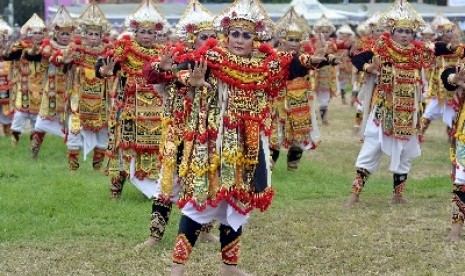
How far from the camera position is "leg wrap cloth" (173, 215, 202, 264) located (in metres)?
5.95

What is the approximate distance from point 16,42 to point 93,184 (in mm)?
3466

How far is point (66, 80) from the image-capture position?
11.4 meters

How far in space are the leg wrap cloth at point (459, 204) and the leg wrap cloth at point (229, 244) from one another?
2.16 metres

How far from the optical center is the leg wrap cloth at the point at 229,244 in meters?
6.20

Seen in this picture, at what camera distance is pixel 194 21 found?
24.0ft

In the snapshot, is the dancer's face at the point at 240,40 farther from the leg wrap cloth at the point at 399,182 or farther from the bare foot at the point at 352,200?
the leg wrap cloth at the point at 399,182

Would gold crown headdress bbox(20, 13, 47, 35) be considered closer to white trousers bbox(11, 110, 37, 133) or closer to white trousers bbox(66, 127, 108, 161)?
white trousers bbox(11, 110, 37, 133)

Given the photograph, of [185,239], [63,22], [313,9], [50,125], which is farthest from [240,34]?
[313,9]

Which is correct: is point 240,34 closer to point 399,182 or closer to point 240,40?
point 240,40

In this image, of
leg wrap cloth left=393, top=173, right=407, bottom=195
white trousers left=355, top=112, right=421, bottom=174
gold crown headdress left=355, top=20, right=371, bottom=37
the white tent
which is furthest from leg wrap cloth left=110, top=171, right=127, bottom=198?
the white tent

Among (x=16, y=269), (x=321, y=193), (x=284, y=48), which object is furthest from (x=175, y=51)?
(x=284, y=48)

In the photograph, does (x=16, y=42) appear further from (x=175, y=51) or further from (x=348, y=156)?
(x=175, y=51)

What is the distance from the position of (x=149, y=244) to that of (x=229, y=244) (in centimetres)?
119

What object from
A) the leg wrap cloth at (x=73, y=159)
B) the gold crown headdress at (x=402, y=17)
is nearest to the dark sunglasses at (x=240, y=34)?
the gold crown headdress at (x=402, y=17)
